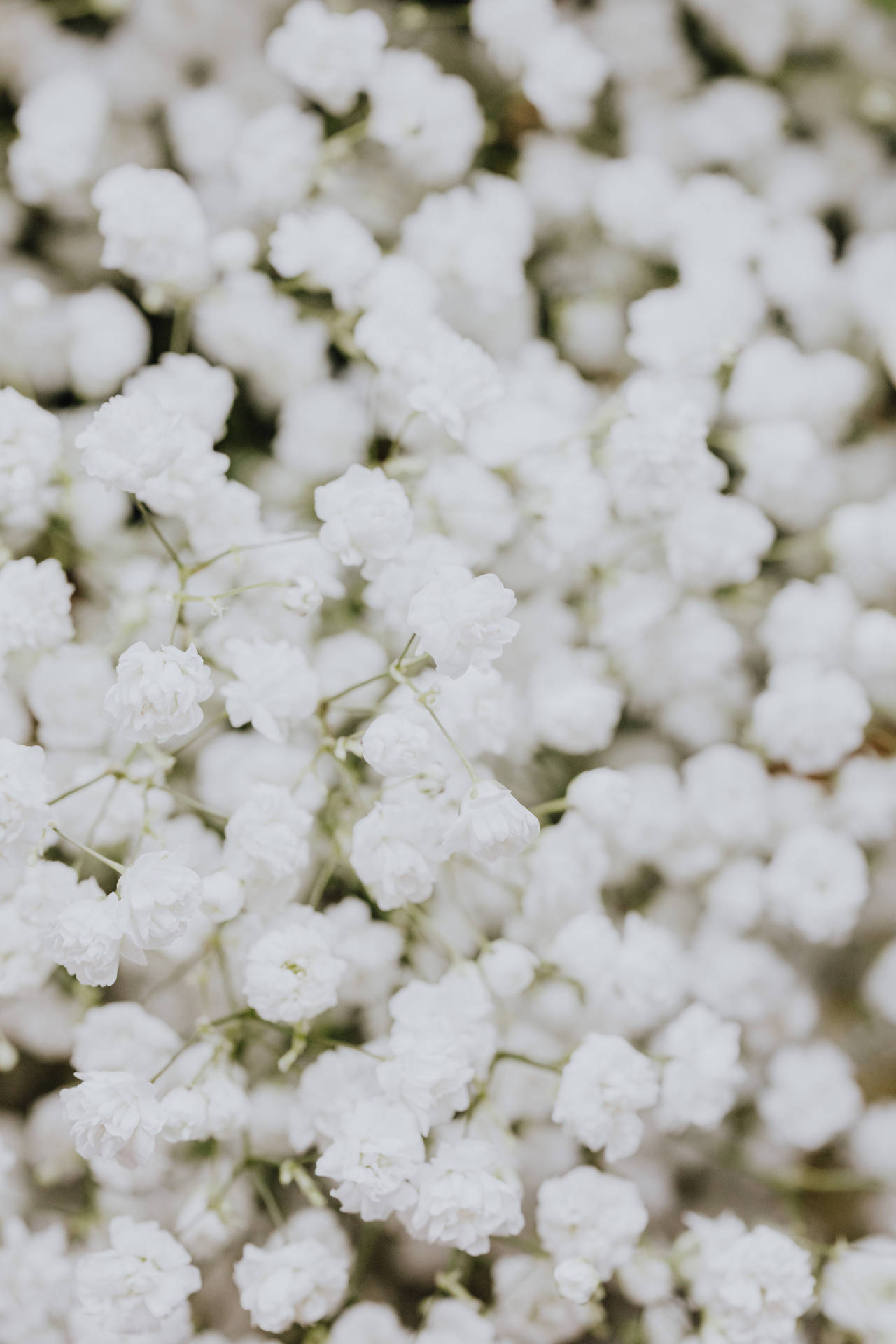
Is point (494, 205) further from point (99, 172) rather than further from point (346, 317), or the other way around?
point (99, 172)

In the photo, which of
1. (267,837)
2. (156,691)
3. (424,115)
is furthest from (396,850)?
(424,115)

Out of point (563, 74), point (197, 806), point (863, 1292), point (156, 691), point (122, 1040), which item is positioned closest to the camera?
point (156, 691)

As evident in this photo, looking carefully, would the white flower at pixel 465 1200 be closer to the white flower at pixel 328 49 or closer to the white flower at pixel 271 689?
the white flower at pixel 271 689

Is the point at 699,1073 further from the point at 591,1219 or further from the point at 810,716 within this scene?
the point at 810,716

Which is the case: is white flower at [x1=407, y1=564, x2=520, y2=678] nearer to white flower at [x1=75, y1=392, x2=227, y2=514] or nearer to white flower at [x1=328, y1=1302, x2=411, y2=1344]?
white flower at [x1=75, y1=392, x2=227, y2=514]

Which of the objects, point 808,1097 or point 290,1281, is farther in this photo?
point 808,1097

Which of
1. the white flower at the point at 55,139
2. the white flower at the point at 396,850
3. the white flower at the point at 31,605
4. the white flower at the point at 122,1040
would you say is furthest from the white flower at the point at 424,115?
the white flower at the point at 122,1040

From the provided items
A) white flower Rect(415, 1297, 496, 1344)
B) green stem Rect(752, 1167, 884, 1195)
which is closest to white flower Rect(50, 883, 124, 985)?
white flower Rect(415, 1297, 496, 1344)
